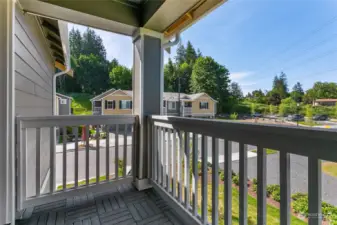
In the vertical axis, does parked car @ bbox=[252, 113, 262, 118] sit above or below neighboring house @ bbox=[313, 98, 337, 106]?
below

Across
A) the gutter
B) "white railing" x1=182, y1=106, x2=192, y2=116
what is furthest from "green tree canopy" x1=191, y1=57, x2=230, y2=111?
the gutter

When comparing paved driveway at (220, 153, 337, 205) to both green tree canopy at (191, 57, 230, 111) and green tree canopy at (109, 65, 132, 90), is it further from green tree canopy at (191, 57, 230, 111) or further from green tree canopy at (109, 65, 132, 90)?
green tree canopy at (109, 65, 132, 90)

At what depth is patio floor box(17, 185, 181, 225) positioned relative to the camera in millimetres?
1771

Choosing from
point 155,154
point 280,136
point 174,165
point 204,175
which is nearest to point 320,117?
point 280,136

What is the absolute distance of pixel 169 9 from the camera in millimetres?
1933

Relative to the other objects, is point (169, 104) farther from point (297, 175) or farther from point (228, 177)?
point (297, 175)

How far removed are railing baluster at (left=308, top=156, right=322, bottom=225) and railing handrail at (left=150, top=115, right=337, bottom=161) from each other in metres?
0.04

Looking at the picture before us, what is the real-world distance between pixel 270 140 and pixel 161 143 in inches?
56.5

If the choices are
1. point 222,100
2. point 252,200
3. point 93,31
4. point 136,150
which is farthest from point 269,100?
point 93,31

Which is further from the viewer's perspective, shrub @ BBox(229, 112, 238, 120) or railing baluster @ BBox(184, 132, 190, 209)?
railing baluster @ BBox(184, 132, 190, 209)

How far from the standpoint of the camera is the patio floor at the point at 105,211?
5.81 ft

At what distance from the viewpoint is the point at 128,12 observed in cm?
229

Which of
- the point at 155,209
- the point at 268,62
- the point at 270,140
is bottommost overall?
the point at 155,209

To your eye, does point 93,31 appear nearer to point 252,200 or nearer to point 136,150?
point 136,150
